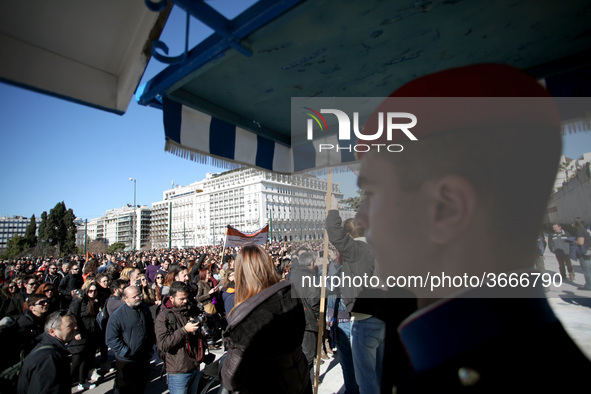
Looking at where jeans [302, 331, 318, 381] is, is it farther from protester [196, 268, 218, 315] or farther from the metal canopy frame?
the metal canopy frame

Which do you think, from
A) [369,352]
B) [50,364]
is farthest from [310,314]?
[50,364]

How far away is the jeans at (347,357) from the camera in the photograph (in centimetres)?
360

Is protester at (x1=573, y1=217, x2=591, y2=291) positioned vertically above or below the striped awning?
below

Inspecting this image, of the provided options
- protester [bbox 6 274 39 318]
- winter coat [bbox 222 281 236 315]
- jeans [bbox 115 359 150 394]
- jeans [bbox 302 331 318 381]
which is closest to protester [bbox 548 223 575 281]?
jeans [bbox 302 331 318 381]

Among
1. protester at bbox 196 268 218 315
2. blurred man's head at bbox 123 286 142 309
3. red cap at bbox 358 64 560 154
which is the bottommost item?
protester at bbox 196 268 218 315

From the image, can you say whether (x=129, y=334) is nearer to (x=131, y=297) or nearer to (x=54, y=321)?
(x=131, y=297)

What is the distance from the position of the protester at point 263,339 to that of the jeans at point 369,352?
811 millimetres

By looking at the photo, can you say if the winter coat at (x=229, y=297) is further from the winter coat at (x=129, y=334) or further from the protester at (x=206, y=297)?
the winter coat at (x=129, y=334)

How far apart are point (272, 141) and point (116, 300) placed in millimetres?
4416

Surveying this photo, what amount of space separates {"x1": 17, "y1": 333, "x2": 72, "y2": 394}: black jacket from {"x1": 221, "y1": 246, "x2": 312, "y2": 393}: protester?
210cm

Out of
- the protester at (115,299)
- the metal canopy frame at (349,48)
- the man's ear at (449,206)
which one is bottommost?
the protester at (115,299)

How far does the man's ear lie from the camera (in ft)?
1.85

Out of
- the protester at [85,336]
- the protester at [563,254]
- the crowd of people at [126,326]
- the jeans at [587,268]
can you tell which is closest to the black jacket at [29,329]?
the crowd of people at [126,326]

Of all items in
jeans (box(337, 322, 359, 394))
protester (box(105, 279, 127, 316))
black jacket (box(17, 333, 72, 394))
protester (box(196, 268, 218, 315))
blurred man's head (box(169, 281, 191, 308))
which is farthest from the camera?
protester (box(196, 268, 218, 315))
